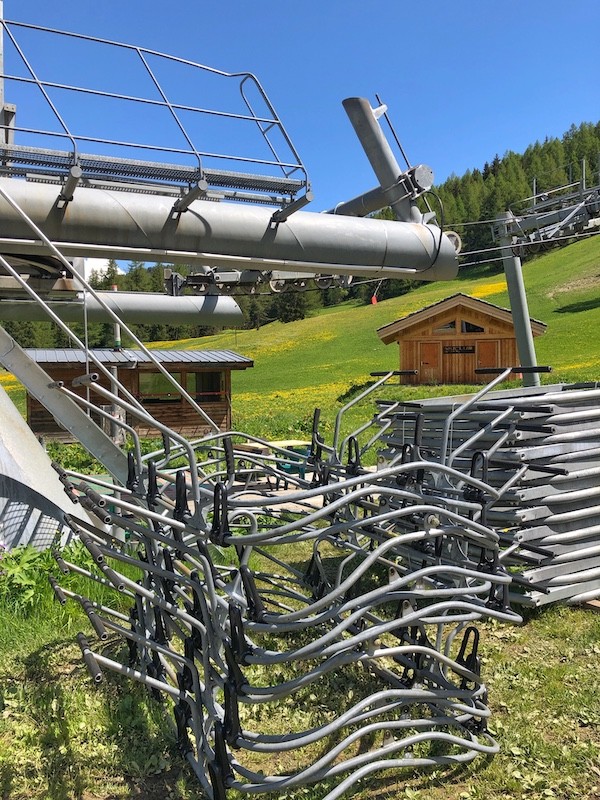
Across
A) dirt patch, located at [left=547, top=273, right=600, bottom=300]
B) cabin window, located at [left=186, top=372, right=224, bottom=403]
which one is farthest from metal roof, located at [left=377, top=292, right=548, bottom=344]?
dirt patch, located at [left=547, top=273, right=600, bottom=300]

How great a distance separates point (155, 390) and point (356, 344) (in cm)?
3678

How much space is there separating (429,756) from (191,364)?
17279mm

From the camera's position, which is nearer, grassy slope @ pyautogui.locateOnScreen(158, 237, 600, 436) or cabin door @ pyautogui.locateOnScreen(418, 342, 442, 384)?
grassy slope @ pyautogui.locateOnScreen(158, 237, 600, 436)

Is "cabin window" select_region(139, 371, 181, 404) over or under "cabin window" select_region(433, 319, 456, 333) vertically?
under

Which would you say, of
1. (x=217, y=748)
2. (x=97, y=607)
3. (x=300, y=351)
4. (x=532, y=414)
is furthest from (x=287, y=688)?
(x=300, y=351)

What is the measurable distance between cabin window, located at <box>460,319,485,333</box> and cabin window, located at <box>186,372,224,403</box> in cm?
1692

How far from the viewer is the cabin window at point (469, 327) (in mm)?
33312

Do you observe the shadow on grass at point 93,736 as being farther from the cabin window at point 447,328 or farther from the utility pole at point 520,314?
the cabin window at point 447,328

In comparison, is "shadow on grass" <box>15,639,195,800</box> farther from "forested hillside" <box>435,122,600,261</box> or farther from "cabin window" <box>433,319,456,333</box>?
"forested hillside" <box>435,122,600,261</box>

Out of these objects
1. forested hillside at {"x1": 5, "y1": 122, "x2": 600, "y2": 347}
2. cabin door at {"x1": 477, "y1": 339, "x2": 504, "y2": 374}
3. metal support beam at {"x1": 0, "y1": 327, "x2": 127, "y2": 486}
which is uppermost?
forested hillside at {"x1": 5, "y1": 122, "x2": 600, "y2": 347}

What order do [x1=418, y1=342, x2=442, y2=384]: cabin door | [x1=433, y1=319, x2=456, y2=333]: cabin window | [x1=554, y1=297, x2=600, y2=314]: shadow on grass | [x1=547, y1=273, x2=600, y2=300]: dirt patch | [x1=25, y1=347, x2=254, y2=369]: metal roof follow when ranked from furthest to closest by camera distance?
[x1=547, y1=273, x2=600, y2=300]: dirt patch → [x1=554, y1=297, x2=600, y2=314]: shadow on grass → [x1=418, y1=342, x2=442, y2=384]: cabin door → [x1=433, y1=319, x2=456, y2=333]: cabin window → [x1=25, y1=347, x2=254, y2=369]: metal roof

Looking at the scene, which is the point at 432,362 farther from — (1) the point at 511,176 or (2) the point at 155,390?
(1) the point at 511,176

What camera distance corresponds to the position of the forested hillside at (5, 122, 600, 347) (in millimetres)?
64500

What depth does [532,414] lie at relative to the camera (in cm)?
514
